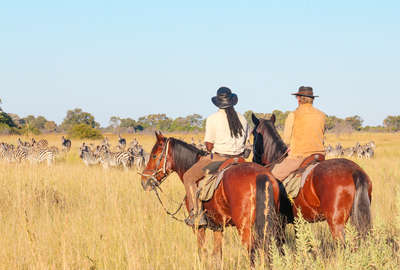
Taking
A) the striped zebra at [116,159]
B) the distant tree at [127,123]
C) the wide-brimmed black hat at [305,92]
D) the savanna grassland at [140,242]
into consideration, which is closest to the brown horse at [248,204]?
the savanna grassland at [140,242]

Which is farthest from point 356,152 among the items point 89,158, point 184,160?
point 184,160

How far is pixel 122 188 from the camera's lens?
1216cm

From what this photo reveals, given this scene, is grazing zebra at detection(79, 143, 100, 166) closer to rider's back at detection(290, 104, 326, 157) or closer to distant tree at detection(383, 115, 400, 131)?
rider's back at detection(290, 104, 326, 157)

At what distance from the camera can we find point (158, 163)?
21.8 feet

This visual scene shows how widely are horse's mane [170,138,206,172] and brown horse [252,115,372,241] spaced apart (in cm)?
162

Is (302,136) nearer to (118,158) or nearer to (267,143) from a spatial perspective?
(267,143)

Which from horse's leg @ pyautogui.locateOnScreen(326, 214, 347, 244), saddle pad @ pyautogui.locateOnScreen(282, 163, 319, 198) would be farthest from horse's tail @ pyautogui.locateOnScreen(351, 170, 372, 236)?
saddle pad @ pyautogui.locateOnScreen(282, 163, 319, 198)

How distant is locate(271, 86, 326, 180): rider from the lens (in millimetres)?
6215

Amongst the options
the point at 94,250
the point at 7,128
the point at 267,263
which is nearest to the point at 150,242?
the point at 94,250

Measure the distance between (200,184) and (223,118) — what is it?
3.27ft

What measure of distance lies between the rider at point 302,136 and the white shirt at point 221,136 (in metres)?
0.71

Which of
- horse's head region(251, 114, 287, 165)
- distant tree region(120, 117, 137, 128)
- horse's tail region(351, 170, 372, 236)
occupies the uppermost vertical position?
distant tree region(120, 117, 137, 128)

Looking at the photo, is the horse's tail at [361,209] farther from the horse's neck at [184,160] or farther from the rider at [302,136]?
the horse's neck at [184,160]

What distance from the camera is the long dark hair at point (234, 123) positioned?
592 centimetres
